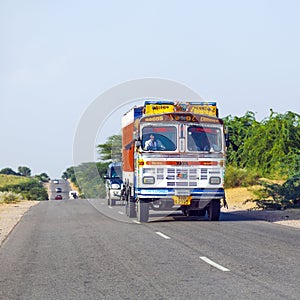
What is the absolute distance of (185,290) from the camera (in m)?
9.38

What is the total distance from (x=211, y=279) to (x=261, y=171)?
35652 millimetres

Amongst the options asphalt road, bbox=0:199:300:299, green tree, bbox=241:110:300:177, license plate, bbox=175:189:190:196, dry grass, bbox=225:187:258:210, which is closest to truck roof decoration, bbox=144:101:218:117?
license plate, bbox=175:189:190:196

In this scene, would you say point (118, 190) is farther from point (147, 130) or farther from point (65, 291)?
point (65, 291)

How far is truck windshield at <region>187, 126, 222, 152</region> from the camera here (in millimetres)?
21375

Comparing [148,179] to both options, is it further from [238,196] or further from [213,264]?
[238,196]

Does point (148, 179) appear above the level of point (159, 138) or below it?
below

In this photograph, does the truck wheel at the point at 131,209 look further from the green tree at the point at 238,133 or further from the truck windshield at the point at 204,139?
the green tree at the point at 238,133

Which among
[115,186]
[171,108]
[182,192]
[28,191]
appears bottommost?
[182,192]

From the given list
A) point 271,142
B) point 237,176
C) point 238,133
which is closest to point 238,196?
point 237,176

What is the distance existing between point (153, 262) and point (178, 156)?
9075 millimetres

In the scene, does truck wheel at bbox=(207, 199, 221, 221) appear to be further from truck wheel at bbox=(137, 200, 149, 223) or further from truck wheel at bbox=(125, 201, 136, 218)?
truck wheel at bbox=(125, 201, 136, 218)

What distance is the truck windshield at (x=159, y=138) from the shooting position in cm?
2112

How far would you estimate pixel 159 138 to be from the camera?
2127 cm

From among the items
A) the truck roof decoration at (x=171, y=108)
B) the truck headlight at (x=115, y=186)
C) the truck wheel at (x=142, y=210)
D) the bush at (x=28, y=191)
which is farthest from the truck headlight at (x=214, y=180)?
the bush at (x=28, y=191)
